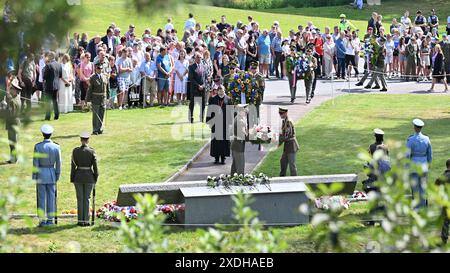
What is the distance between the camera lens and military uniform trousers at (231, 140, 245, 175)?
20.1 meters

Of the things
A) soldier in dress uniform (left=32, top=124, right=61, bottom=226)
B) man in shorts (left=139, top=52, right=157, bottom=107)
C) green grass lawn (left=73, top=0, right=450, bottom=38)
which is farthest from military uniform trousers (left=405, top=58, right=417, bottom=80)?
soldier in dress uniform (left=32, top=124, right=61, bottom=226)

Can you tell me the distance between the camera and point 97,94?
25.1m

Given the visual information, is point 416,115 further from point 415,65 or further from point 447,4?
point 447,4

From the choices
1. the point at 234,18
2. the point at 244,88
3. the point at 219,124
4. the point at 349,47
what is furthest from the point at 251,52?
the point at 234,18

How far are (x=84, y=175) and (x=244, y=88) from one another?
7472 millimetres

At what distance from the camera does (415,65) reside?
118 feet

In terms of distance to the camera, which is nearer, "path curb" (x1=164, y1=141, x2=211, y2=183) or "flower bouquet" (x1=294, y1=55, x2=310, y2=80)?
"path curb" (x1=164, y1=141, x2=211, y2=183)

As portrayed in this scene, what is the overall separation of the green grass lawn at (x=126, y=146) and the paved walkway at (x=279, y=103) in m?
0.46

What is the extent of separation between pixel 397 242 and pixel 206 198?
10081 millimetres

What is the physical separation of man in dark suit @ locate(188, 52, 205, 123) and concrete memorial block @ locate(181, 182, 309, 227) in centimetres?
966

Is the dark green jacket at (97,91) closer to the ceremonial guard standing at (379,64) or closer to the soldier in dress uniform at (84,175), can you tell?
the soldier in dress uniform at (84,175)

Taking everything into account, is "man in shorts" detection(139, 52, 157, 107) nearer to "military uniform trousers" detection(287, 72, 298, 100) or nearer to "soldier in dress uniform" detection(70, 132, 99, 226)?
"military uniform trousers" detection(287, 72, 298, 100)

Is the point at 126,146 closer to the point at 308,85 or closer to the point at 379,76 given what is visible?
the point at 308,85

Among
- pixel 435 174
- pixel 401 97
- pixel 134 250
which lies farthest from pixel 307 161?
pixel 134 250
